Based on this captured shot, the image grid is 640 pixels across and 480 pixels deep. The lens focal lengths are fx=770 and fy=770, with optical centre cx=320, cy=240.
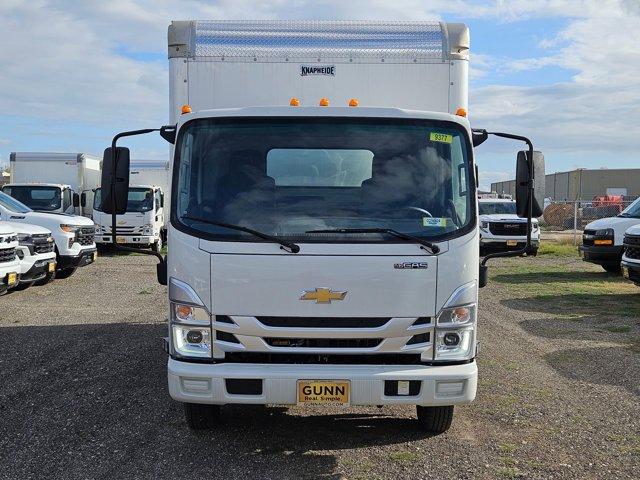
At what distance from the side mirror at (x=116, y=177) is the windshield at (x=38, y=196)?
17.4 m

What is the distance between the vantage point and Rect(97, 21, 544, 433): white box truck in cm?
504

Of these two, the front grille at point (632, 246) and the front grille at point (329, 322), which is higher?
the front grille at point (329, 322)

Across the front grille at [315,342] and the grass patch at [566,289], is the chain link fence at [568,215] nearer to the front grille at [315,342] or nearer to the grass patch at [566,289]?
the grass patch at [566,289]

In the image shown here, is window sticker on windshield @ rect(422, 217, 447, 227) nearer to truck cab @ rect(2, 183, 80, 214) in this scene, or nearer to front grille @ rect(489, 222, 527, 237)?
truck cab @ rect(2, 183, 80, 214)

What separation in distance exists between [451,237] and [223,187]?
5.24ft

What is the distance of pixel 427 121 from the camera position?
5.40 metres

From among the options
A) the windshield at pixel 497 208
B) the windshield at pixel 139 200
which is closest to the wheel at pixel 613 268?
the windshield at pixel 497 208

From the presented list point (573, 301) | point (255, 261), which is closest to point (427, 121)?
point (255, 261)

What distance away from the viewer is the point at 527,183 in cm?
552

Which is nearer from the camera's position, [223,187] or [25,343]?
[223,187]

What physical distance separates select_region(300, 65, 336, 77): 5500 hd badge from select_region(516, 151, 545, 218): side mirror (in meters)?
1.96

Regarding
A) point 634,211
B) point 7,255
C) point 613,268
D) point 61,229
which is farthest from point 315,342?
point 613,268

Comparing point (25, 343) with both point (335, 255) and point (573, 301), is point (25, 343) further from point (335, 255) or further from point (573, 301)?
point (573, 301)

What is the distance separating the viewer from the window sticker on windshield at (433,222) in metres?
5.21
